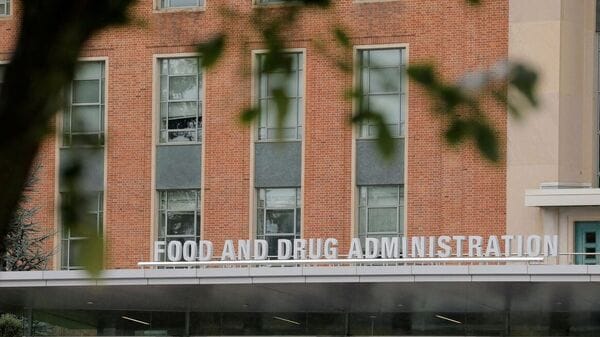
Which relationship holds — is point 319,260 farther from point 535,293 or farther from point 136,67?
point 136,67

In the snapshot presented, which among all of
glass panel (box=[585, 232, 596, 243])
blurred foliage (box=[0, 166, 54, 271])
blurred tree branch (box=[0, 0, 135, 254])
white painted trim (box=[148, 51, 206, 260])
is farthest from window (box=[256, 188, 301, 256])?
blurred tree branch (box=[0, 0, 135, 254])

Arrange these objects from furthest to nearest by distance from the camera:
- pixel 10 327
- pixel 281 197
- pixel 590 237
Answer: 1. pixel 281 197
2. pixel 10 327
3. pixel 590 237

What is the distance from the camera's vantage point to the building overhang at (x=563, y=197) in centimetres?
4038

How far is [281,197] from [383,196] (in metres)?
2.83

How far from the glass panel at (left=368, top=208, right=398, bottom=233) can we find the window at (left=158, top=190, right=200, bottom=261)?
4.78m

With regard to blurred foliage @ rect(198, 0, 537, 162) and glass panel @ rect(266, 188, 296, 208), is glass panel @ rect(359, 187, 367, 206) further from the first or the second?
blurred foliage @ rect(198, 0, 537, 162)

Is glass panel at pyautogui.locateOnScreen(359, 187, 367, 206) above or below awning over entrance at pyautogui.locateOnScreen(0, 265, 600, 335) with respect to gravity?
above

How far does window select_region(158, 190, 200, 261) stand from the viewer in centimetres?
4403

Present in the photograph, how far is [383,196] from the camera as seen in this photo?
42750 millimetres

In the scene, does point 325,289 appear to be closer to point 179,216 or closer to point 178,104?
point 179,216

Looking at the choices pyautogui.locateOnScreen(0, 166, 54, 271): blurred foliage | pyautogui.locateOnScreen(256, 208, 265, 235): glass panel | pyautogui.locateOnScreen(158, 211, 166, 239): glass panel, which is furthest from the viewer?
pyautogui.locateOnScreen(158, 211, 166, 239): glass panel

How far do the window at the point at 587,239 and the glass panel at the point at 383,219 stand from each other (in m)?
4.66

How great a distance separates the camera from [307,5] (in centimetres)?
314

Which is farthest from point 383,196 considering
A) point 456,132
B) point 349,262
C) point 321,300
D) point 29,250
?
point 456,132
